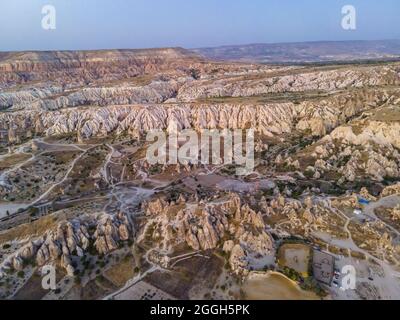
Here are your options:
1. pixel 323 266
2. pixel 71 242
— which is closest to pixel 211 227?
pixel 323 266

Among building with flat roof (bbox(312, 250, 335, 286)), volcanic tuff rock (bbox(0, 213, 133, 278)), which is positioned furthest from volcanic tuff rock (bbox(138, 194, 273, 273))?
building with flat roof (bbox(312, 250, 335, 286))

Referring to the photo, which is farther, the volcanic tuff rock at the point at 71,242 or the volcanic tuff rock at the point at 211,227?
the volcanic tuff rock at the point at 211,227

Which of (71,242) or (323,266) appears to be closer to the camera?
(323,266)

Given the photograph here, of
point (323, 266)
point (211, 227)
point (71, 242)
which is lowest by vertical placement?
point (323, 266)

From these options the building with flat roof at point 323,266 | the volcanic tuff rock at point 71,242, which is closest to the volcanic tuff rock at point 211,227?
the volcanic tuff rock at point 71,242

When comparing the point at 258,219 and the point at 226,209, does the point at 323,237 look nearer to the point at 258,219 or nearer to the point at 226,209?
the point at 258,219

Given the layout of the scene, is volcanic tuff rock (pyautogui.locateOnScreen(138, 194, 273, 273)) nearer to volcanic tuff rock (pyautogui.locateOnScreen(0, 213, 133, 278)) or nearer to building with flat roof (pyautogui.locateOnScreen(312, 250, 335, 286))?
volcanic tuff rock (pyautogui.locateOnScreen(0, 213, 133, 278))

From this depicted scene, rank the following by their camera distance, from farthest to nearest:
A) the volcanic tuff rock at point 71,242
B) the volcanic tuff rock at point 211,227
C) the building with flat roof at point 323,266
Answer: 1. the volcanic tuff rock at point 211,227
2. the volcanic tuff rock at point 71,242
3. the building with flat roof at point 323,266

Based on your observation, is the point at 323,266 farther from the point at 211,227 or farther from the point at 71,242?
the point at 71,242

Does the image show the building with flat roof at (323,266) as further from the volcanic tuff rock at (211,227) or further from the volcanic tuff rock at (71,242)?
the volcanic tuff rock at (71,242)
